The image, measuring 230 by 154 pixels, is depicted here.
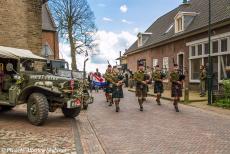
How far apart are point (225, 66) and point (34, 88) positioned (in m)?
12.8

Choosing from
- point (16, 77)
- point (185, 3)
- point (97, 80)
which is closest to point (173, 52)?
point (185, 3)

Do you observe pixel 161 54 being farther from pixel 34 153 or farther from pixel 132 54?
pixel 34 153

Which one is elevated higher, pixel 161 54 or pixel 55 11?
pixel 55 11

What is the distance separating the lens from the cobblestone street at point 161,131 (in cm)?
822

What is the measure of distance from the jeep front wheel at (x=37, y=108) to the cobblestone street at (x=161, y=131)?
1.55 meters

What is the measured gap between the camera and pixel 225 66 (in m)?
21.0

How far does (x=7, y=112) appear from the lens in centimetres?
1394

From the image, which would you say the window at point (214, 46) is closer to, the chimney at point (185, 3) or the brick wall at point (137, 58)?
the chimney at point (185, 3)

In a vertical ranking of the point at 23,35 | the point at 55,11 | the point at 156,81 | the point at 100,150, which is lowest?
the point at 100,150

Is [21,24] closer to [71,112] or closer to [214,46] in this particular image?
[71,112]

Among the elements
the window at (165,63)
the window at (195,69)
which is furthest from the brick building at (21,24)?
the window at (165,63)

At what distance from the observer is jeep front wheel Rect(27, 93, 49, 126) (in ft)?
35.5

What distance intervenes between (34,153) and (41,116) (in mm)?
3465

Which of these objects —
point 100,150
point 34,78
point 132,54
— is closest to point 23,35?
point 34,78
